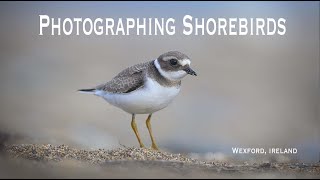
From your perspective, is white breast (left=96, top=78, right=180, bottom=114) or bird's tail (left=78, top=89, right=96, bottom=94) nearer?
white breast (left=96, top=78, right=180, bottom=114)

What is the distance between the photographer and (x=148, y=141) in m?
5.30

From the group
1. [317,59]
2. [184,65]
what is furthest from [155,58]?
[317,59]

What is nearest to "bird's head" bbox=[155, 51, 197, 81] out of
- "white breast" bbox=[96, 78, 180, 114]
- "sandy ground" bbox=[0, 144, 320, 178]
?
"white breast" bbox=[96, 78, 180, 114]

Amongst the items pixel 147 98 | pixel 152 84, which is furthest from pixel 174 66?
pixel 147 98

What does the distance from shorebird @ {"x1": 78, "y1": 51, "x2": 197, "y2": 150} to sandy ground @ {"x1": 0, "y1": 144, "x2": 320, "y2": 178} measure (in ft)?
1.20

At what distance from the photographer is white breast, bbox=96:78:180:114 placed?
4.92 meters

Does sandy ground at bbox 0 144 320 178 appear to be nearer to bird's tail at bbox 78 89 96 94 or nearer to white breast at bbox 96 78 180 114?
white breast at bbox 96 78 180 114

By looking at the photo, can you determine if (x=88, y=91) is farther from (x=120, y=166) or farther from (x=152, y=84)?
(x=120, y=166)

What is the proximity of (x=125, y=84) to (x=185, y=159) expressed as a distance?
2.53 feet

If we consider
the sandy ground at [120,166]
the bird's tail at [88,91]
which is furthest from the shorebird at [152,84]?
the sandy ground at [120,166]

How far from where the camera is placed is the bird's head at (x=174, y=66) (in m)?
4.93

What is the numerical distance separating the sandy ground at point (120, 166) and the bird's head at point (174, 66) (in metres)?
0.63

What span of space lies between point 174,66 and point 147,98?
1.09 ft

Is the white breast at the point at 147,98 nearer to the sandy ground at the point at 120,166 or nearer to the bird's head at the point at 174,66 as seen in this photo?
the bird's head at the point at 174,66
